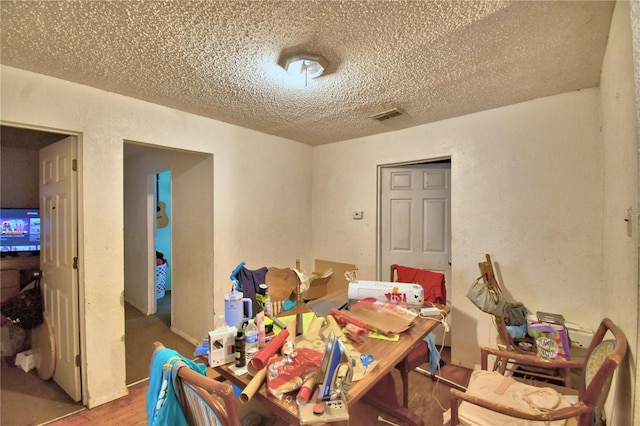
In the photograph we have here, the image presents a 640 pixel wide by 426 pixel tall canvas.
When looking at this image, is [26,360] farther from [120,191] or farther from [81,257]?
[120,191]

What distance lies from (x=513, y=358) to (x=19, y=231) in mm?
4166

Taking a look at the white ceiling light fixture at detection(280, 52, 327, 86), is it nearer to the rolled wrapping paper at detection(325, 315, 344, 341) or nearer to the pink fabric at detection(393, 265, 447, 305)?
the rolled wrapping paper at detection(325, 315, 344, 341)

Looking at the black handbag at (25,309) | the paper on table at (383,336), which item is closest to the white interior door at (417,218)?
the paper on table at (383,336)

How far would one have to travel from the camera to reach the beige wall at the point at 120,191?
1882 millimetres

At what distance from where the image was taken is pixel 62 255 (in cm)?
213

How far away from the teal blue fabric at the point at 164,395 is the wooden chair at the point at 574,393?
1.10 meters

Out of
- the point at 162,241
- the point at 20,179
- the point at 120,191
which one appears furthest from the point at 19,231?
the point at 162,241

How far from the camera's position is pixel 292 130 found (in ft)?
9.95

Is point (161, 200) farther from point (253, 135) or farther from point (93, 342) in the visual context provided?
point (93, 342)

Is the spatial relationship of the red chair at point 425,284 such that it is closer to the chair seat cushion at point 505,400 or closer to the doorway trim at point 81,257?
the chair seat cushion at point 505,400

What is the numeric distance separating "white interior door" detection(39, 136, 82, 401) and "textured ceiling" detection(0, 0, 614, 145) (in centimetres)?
73

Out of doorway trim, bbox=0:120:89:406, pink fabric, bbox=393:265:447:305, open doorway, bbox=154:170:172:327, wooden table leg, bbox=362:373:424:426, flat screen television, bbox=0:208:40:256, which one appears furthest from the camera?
open doorway, bbox=154:170:172:327

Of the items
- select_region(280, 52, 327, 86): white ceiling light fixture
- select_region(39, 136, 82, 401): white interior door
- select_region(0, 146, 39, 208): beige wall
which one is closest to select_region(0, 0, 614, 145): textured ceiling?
select_region(280, 52, 327, 86): white ceiling light fixture

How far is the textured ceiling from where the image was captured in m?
1.24
